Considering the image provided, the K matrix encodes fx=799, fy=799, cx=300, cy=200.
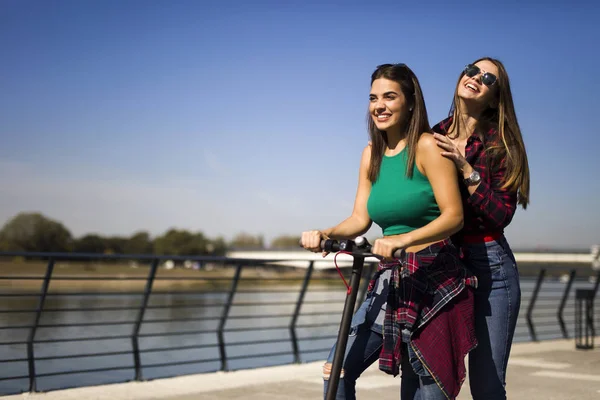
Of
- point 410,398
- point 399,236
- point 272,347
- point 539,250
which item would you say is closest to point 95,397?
point 410,398

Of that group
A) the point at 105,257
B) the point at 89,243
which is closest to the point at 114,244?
the point at 89,243

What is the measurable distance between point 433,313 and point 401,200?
0.44 metres

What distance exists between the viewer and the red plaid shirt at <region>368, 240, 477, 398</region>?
119 inches

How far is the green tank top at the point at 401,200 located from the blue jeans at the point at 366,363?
0.35 metres

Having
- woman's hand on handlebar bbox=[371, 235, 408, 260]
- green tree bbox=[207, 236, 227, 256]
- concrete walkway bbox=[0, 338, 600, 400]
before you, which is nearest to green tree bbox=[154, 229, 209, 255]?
green tree bbox=[207, 236, 227, 256]

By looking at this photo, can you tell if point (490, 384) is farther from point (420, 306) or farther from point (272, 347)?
point (272, 347)

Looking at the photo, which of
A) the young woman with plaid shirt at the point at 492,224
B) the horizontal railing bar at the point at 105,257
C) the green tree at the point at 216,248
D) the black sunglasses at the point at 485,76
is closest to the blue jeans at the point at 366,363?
the young woman with plaid shirt at the point at 492,224

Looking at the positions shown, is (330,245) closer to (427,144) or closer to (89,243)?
(427,144)

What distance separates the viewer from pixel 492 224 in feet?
10.5

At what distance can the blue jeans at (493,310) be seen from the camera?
10.6 ft

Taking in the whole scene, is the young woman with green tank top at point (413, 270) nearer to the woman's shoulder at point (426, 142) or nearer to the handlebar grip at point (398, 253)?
the woman's shoulder at point (426, 142)

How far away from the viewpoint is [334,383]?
116 inches

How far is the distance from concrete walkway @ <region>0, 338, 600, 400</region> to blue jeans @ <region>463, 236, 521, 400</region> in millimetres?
2875

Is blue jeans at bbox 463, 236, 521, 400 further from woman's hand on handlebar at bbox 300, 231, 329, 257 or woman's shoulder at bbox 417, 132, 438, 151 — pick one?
woman's hand on handlebar at bbox 300, 231, 329, 257
